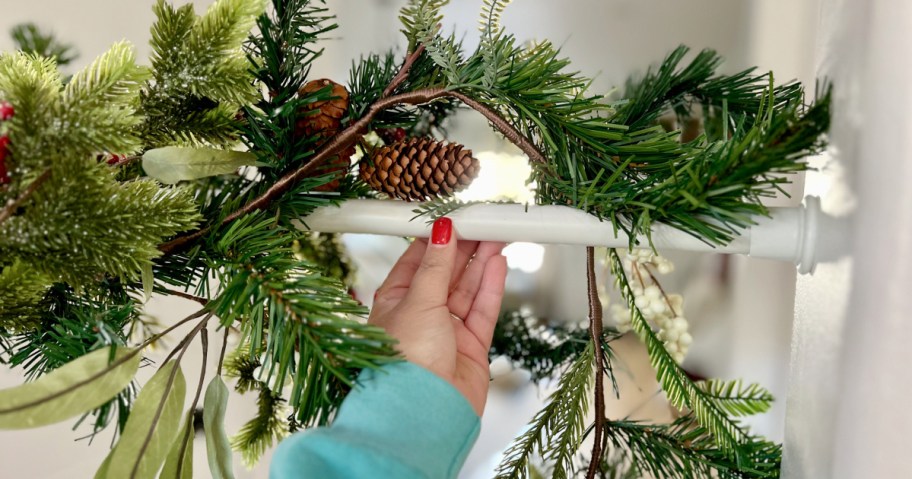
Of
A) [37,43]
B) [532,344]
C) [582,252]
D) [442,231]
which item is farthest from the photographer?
[582,252]

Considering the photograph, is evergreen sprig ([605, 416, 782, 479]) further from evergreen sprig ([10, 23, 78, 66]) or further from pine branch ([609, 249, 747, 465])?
evergreen sprig ([10, 23, 78, 66])

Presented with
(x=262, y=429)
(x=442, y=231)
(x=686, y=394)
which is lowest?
(x=262, y=429)

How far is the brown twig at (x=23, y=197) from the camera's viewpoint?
11.4 inches

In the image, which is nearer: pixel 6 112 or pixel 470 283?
pixel 6 112

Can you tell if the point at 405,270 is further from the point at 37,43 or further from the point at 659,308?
the point at 37,43

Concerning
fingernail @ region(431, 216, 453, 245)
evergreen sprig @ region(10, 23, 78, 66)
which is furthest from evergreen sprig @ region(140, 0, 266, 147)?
evergreen sprig @ region(10, 23, 78, 66)

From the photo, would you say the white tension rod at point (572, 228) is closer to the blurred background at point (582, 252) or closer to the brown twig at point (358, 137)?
the brown twig at point (358, 137)

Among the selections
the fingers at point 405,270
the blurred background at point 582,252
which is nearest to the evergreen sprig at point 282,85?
the fingers at point 405,270

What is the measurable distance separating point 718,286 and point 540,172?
2.30 ft

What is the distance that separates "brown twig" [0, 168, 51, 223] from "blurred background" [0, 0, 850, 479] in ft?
1.61

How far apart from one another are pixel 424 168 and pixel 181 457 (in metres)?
0.23

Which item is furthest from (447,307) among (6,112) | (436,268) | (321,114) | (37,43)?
(37,43)

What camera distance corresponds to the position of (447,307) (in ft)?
1.37

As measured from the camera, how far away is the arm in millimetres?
299
